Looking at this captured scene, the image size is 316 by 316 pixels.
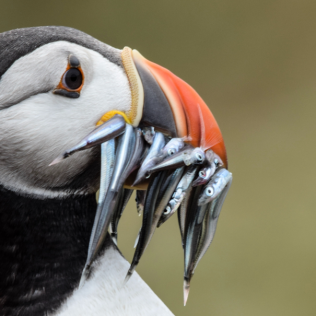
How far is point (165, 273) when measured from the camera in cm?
305

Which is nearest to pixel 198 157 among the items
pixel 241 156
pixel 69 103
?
pixel 69 103

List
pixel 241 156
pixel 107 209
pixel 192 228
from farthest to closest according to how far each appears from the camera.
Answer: pixel 241 156, pixel 192 228, pixel 107 209

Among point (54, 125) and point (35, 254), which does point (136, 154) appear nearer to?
point (54, 125)

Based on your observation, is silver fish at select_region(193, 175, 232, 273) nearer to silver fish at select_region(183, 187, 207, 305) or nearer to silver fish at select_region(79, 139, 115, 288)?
silver fish at select_region(183, 187, 207, 305)

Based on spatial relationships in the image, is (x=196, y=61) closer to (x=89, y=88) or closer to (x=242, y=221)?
(x=242, y=221)

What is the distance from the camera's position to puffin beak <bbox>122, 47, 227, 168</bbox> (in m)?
0.73

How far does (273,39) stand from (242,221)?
1862 mm

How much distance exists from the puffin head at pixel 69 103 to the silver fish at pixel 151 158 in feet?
0.08

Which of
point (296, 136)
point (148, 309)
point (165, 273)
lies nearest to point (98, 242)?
point (148, 309)

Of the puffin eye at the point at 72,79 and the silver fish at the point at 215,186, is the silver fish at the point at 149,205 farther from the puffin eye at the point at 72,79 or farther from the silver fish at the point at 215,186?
the puffin eye at the point at 72,79

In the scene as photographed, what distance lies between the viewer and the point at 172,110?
0.73 m

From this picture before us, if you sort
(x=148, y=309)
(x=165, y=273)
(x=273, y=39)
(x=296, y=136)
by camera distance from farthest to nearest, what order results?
(x=273, y=39) → (x=296, y=136) → (x=165, y=273) → (x=148, y=309)

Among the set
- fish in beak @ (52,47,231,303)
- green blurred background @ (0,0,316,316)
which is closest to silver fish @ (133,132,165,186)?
fish in beak @ (52,47,231,303)

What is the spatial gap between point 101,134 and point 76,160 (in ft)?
0.30
